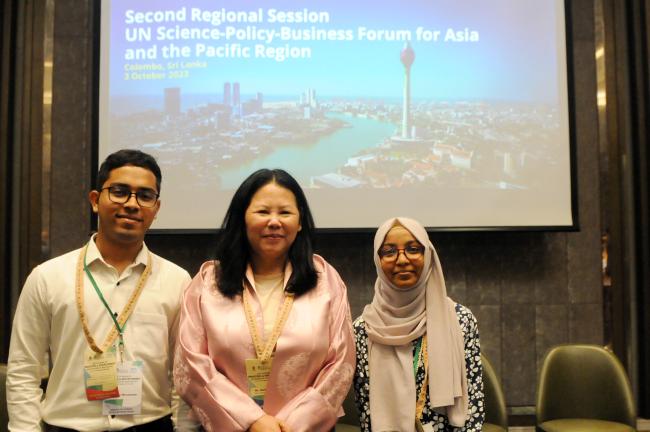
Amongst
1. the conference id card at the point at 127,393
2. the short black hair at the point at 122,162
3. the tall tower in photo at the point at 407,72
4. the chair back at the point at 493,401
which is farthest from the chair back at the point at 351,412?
the tall tower in photo at the point at 407,72

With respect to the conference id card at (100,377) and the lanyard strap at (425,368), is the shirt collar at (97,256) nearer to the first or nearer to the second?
the conference id card at (100,377)

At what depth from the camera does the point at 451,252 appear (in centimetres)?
417

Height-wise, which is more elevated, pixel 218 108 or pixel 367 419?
pixel 218 108

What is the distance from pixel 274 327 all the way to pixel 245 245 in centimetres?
31

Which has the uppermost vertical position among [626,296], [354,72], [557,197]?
[354,72]

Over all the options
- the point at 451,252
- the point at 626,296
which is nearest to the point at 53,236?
the point at 451,252

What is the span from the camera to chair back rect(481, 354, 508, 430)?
3.00 m

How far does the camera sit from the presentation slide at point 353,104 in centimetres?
401

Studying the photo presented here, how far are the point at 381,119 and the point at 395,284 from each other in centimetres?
207

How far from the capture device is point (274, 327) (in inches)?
73.4

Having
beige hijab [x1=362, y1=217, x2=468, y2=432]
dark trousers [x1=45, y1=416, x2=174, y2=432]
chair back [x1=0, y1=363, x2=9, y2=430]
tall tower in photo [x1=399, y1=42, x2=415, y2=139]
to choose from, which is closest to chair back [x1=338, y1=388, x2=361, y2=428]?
beige hijab [x1=362, y1=217, x2=468, y2=432]

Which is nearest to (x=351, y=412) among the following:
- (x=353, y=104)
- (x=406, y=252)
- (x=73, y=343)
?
(x=406, y=252)

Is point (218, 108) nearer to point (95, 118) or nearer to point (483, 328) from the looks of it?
point (95, 118)

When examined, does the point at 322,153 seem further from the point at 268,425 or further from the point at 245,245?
the point at 268,425
